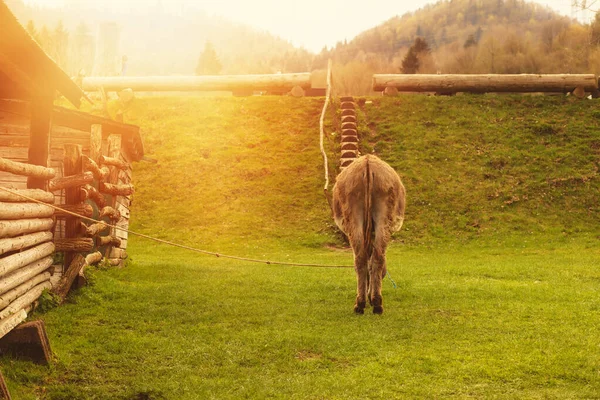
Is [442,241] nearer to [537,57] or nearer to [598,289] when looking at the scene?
[598,289]

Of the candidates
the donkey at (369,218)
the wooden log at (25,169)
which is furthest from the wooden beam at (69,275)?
the donkey at (369,218)

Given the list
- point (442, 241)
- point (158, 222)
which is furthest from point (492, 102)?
point (158, 222)

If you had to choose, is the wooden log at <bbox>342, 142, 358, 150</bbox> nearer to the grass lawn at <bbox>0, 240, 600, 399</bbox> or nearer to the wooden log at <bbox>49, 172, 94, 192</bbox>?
the grass lawn at <bbox>0, 240, 600, 399</bbox>

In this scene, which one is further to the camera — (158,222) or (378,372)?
(158,222)

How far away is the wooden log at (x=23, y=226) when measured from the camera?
7003 millimetres

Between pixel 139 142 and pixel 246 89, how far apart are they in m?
19.6

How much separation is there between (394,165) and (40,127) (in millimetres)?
19489

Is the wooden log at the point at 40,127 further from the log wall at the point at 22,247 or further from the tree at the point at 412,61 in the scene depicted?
the tree at the point at 412,61

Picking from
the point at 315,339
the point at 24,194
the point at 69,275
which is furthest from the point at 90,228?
the point at 315,339

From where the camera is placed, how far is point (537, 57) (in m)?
66.4

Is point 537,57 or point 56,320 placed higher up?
point 537,57

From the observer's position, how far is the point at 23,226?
783cm

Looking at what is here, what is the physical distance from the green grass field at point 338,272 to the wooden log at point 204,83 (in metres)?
1.19

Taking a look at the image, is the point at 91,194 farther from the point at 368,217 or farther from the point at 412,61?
the point at 412,61
